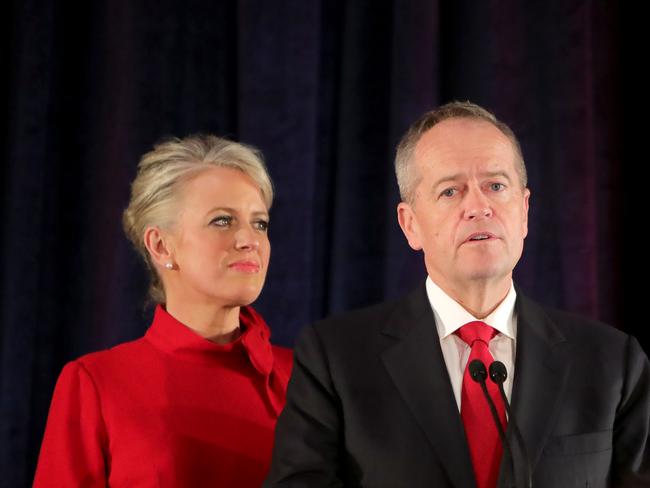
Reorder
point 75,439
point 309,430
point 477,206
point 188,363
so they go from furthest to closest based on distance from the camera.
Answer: point 188,363 < point 75,439 < point 477,206 < point 309,430

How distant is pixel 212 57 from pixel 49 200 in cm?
69

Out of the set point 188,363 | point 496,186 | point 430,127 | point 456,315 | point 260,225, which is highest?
point 430,127

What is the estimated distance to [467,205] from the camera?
162cm

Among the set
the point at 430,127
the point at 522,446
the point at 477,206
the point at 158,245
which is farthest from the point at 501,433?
the point at 158,245

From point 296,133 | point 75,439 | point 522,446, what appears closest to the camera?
point 522,446

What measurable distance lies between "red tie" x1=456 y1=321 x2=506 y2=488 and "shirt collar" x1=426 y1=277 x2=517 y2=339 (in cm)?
4

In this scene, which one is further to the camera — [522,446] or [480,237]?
[480,237]

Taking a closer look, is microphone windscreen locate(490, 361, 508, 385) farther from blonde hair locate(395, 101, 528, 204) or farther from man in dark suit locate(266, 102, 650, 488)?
blonde hair locate(395, 101, 528, 204)

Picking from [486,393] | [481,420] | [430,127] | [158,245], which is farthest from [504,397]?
[158,245]

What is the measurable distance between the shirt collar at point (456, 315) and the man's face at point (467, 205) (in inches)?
0.9

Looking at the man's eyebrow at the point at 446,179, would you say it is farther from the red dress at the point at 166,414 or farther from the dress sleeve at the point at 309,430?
the red dress at the point at 166,414

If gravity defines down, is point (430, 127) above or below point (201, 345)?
above

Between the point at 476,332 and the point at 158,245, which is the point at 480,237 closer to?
the point at 476,332

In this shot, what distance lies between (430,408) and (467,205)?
1.23 ft
